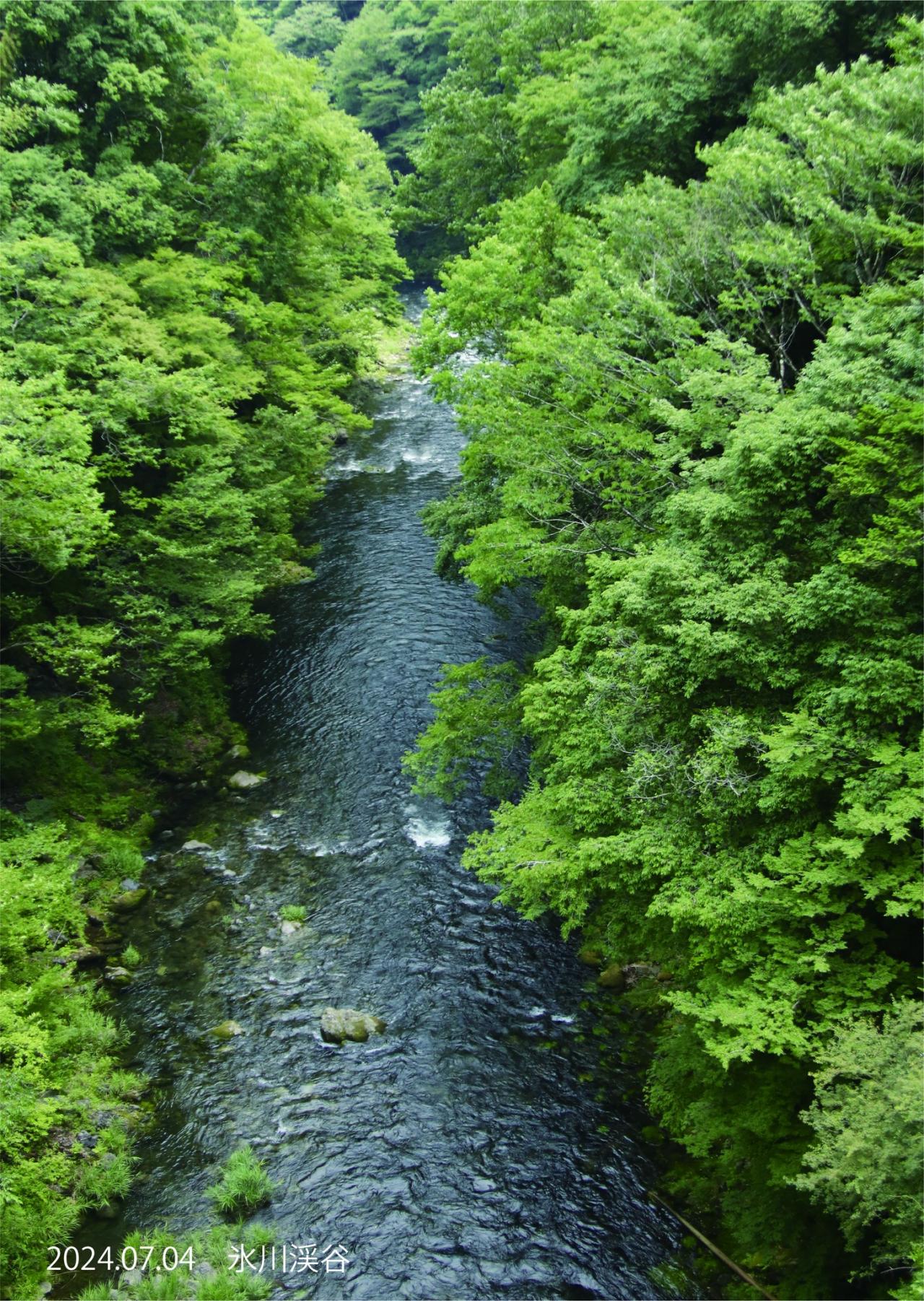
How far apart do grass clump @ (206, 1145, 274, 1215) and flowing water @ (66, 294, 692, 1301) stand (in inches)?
6.1


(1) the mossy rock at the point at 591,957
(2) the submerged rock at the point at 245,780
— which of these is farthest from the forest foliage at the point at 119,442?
(1) the mossy rock at the point at 591,957

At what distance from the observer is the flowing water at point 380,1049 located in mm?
10133

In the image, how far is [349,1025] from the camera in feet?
42.7

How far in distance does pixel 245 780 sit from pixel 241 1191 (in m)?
9.75

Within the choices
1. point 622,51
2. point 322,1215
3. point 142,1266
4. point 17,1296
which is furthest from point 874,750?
point 622,51

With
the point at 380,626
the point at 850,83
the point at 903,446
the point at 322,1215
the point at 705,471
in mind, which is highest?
the point at 850,83

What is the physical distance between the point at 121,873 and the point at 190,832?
1863 mm

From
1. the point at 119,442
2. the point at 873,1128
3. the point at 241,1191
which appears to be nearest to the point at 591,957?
the point at 241,1191

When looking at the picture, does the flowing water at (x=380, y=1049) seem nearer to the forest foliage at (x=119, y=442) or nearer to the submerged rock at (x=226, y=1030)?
the submerged rock at (x=226, y=1030)

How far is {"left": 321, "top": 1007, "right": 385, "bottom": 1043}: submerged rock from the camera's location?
42.3 ft

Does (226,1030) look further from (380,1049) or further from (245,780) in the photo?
(245,780)

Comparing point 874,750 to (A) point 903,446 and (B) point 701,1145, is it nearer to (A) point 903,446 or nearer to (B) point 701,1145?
(A) point 903,446

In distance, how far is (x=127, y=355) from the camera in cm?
1903

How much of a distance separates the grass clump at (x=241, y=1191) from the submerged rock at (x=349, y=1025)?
235 cm
